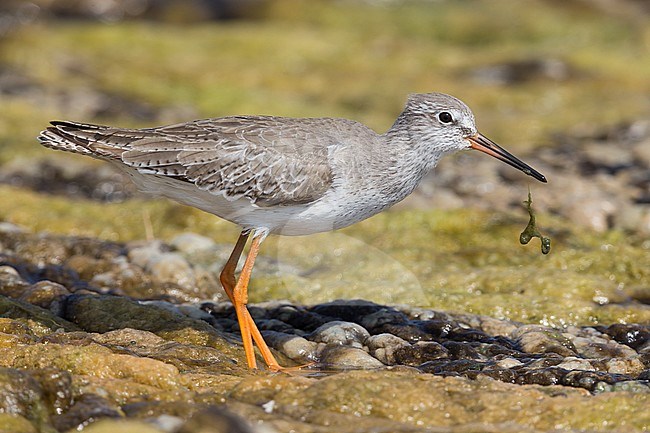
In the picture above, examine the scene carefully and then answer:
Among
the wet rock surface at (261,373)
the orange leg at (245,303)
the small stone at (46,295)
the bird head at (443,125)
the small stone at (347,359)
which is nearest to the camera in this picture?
the wet rock surface at (261,373)

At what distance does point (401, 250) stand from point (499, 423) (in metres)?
4.33

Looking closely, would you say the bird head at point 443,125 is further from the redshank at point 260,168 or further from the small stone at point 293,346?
the small stone at point 293,346

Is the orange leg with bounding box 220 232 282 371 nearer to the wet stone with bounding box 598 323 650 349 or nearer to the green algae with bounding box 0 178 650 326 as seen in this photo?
the green algae with bounding box 0 178 650 326

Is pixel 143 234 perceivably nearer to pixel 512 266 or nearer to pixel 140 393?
pixel 512 266

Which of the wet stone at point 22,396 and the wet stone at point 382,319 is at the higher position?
the wet stone at point 22,396

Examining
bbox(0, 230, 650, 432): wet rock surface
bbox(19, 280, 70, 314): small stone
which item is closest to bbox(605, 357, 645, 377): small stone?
bbox(0, 230, 650, 432): wet rock surface

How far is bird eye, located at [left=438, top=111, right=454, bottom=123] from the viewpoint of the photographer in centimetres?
754

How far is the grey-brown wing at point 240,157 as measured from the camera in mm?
6961

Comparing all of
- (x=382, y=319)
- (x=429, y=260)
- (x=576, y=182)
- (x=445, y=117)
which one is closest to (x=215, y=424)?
(x=382, y=319)

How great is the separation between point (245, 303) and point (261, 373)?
91 centimetres

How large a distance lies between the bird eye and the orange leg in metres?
1.81

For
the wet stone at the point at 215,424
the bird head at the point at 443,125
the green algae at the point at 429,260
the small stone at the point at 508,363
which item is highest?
the bird head at the point at 443,125

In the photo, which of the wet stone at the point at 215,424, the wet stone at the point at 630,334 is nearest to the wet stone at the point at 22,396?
the wet stone at the point at 215,424

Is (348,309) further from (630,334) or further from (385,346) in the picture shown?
(630,334)
